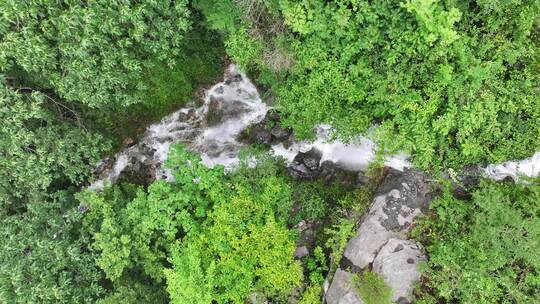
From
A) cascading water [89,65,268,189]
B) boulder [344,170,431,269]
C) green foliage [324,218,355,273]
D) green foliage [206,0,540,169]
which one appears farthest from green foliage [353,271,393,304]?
cascading water [89,65,268,189]

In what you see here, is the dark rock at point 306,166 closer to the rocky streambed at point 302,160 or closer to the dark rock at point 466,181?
the rocky streambed at point 302,160

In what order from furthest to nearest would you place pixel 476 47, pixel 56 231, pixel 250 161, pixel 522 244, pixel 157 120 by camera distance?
pixel 157 120, pixel 250 161, pixel 56 231, pixel 476 47, pixel 522 244

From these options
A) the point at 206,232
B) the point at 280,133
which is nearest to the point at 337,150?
the point at 280,133

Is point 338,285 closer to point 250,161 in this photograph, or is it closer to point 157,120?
point 250,161

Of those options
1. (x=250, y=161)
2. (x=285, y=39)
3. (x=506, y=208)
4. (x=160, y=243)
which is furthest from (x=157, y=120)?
(x=506, y=208)

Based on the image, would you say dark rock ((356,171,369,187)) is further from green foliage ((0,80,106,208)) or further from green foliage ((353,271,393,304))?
green foliage ((0,80,106,208))

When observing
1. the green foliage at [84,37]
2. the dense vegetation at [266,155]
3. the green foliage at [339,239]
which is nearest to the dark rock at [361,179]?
the dense vegetation at [266,155]
